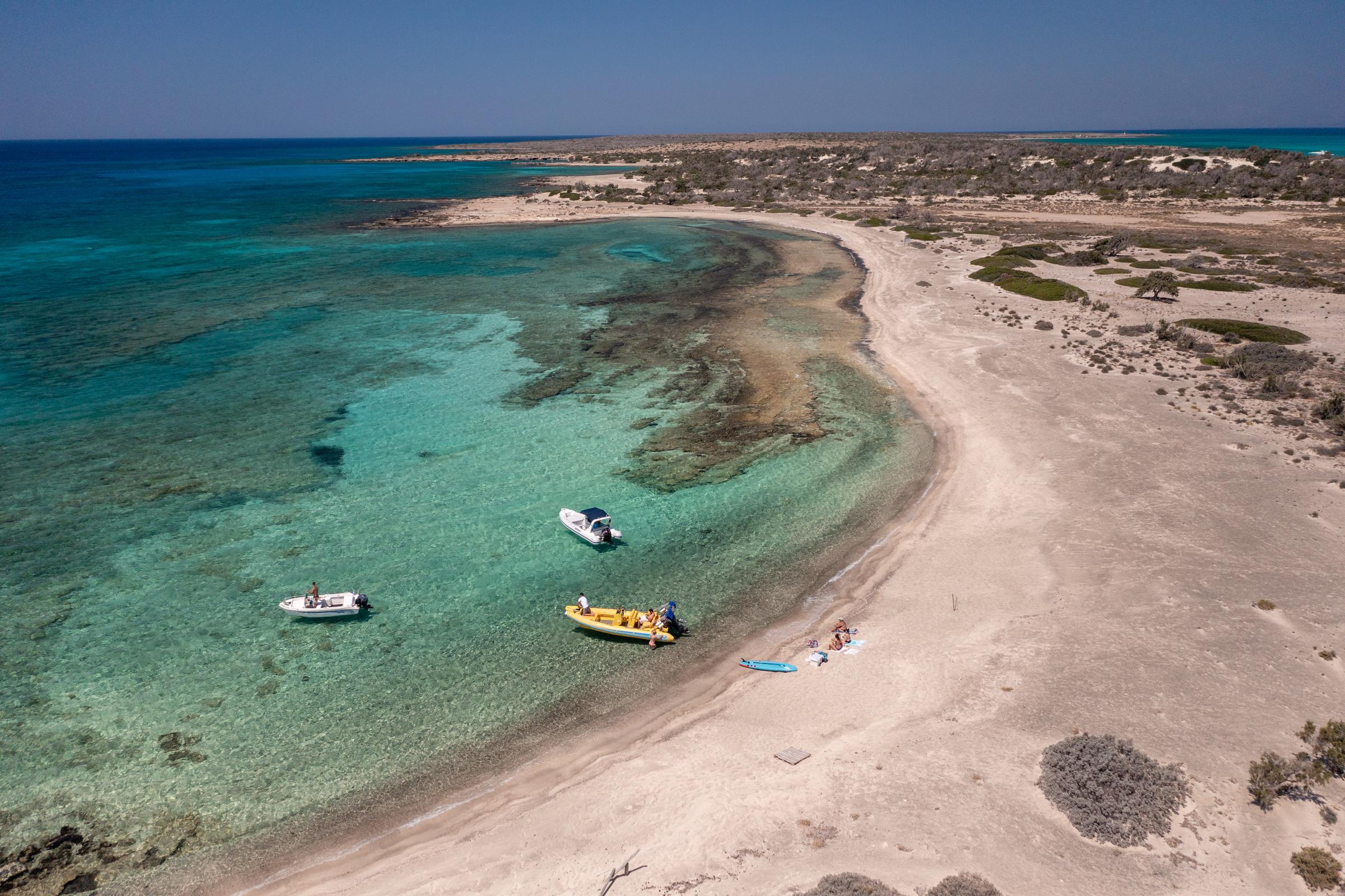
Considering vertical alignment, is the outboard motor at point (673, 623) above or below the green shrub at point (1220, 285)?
below

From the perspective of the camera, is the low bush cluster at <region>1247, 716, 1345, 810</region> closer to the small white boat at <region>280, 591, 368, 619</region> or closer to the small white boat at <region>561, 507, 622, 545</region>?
the small white boat at <region>561, 507, 622, 545</region>

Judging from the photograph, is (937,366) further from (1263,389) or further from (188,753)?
(188,753)

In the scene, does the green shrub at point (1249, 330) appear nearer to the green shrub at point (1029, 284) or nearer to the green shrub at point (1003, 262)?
the green shrub at point (1029, 284)

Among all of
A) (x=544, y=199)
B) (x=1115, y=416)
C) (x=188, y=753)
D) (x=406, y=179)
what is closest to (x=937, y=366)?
(x=1115, y=416)

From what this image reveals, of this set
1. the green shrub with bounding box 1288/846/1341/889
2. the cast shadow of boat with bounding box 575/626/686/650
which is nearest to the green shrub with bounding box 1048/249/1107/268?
the cast shadow of boat with bounding box 575/626/686/650

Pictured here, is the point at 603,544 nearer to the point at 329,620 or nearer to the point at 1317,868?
the point at 329,620

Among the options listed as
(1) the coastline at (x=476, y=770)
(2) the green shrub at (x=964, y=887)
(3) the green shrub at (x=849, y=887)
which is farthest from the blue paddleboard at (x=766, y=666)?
(2) the green shrub at (x=964, y=887)

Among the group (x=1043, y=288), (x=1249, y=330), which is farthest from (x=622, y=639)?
(x=1043, y=288)
